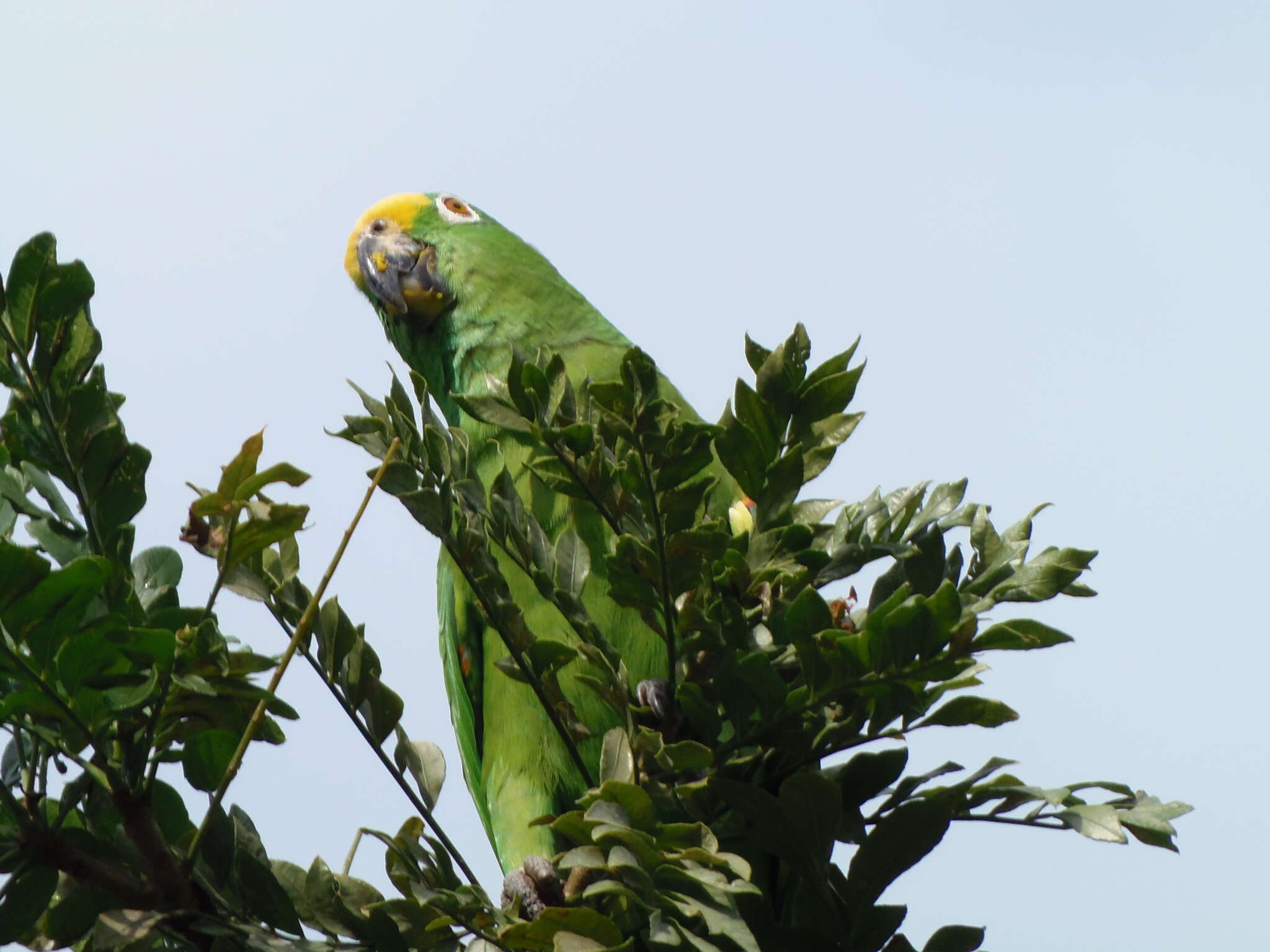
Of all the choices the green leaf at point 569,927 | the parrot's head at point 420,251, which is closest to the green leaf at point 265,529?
the green leaf at point 569,927

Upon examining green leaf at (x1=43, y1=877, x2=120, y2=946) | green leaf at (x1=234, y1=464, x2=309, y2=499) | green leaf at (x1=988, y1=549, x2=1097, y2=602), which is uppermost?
green leaf at (x1=988, y1=549, x2=1097, y2=602)

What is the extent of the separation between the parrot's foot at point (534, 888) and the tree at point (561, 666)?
0.78 ft

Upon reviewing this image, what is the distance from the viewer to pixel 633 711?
120 cm

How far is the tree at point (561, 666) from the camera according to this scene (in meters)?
1.01

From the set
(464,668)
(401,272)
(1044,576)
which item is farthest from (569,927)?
(401,272)

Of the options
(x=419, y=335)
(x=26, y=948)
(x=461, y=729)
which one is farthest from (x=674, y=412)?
(x=419, y=335)

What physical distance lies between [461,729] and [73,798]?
1837 millimetres

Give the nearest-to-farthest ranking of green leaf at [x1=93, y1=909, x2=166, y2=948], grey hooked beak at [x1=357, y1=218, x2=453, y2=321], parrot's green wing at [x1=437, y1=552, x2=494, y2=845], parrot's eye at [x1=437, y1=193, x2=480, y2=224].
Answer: green leaf at [x1=93, y1=909, x2=166, y2=948] < parrot's green wing at [x1=437, y1=552, x2=494, y2=845] < grey hooked beak at [x1=357, y1=218, x2=453, y2=321] < parrot's eye at [x1=437, y1=193, x2=480, y2=224]

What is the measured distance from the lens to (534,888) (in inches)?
62.4

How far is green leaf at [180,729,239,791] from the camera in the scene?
3.76 feet

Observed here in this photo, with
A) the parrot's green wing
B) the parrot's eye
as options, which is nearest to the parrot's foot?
the parrot's green wing

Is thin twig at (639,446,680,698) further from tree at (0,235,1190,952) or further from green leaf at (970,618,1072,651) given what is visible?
green leaf at (970,618,1072,651)

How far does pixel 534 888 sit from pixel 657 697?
17.9 inches

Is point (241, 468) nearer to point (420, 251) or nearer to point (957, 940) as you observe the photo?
point (957, 940)
